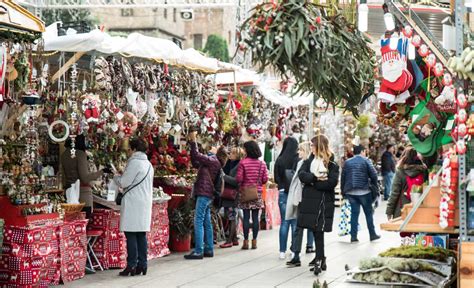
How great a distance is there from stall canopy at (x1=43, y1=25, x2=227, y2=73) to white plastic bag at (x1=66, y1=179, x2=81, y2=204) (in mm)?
1745

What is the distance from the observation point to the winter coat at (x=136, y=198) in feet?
35.2

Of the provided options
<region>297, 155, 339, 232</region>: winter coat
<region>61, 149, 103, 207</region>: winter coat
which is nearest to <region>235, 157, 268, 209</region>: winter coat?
<region>297, 155, 339, 232</region>: winter coat

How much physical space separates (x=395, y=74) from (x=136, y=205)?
540 centimetres

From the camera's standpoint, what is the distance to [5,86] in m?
8.84

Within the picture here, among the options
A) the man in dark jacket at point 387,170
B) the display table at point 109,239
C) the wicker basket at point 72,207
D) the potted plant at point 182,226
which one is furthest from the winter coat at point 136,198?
the man in dark jacket at point 387,170

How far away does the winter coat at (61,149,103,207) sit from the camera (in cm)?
1134

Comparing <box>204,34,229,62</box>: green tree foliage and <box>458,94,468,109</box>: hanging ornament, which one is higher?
<box>204,34,229,62</box>: green tree foliage

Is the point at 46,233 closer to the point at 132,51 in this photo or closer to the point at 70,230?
the point at 70,230

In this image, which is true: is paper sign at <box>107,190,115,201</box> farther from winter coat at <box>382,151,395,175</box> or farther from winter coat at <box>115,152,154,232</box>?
winter coat at <box>382,151,395,175</box>

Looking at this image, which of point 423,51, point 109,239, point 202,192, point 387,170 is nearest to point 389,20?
point 423,51

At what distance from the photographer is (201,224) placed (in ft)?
41.8

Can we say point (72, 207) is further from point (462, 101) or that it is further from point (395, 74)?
point (462, 101)

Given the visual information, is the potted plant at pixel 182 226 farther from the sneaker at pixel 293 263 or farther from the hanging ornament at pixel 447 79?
the hanging ornament at pixel 447 79

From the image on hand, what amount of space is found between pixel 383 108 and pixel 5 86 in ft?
13.2
